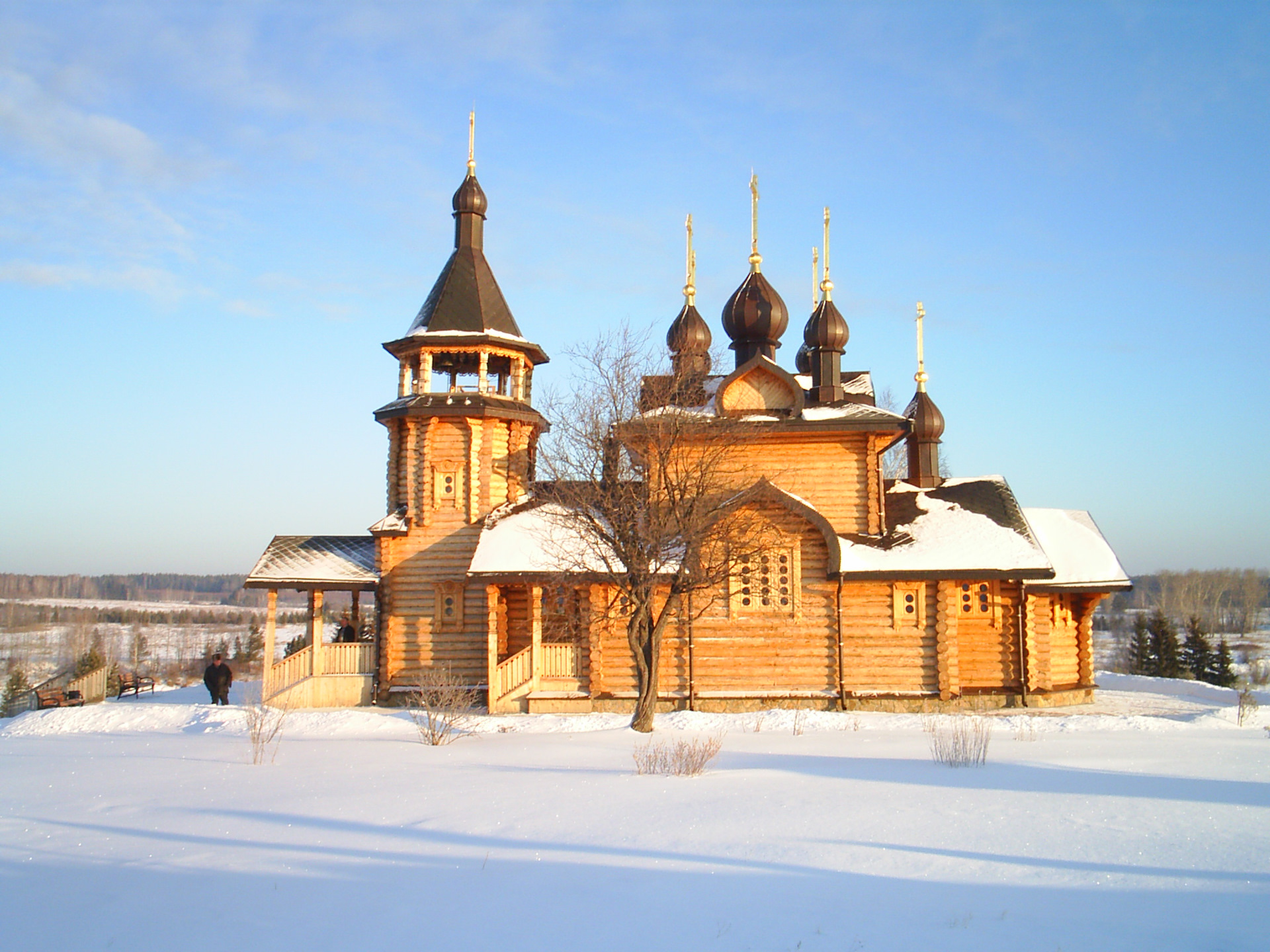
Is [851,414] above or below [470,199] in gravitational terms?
below

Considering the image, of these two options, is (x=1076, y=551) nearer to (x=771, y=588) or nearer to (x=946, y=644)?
(x=946, y=644)

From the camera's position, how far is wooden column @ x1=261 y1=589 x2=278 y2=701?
56.0 ft

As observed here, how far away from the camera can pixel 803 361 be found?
22000mm

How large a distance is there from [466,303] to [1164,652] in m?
26.2

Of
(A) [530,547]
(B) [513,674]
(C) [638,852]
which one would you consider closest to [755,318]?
(A) [530,547]

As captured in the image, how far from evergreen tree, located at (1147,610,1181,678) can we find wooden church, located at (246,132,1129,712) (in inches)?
598

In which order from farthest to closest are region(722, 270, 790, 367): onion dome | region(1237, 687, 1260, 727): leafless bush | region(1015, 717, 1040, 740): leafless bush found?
region(722, 270, 790, 367): onion dome
region(1237, 687, 1260, 727): leafless bush
region(1015, 717, 1040, 740): leafless bush

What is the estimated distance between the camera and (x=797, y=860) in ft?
17.7

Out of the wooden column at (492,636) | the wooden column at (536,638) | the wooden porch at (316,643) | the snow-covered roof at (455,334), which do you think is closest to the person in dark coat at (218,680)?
the wooden porch at (316,643)

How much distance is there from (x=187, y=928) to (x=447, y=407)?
558 inches

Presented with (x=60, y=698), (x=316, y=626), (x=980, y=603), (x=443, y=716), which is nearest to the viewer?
(x=443, y=716)

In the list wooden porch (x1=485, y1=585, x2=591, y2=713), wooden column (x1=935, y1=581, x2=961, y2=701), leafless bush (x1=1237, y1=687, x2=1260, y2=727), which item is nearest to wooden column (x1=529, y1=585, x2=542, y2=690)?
wooden porch (x1=485, y1=585, x2=591, y2=713)

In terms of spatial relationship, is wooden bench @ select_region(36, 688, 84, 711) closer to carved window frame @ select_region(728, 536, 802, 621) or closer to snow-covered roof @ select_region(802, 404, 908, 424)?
carved window frame @ select_region(728, 536, 802, 621)

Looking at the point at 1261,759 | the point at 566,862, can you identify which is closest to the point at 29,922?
the point at 566,862
